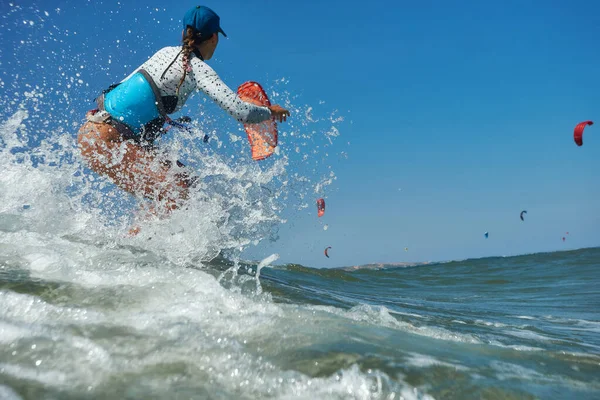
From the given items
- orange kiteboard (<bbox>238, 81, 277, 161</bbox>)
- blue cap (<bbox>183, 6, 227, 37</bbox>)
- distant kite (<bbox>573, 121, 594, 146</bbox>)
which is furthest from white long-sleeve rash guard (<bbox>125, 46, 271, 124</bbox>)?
distant kite (<bbox>573, 121, 594, 146</bbox>)

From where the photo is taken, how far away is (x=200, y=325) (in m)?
1.93

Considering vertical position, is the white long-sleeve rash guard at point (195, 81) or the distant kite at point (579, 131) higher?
the distant kite at point (579, 131)

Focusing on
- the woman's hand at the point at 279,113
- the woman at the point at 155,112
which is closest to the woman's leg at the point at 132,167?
the woman at the point at 155,112

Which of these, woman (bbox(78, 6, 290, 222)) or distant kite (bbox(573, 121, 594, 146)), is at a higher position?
distant kite (bbox(573, 121, 594, 146))

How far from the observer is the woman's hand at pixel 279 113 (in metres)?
4.08

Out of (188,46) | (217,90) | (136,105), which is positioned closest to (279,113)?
(217,90)

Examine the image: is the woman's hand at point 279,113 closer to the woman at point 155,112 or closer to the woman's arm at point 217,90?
the woman at point 155,112

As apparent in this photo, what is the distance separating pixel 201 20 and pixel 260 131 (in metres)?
1.46

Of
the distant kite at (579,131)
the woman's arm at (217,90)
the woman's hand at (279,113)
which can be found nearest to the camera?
the woman's arm at (217,90)

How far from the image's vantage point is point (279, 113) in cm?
410

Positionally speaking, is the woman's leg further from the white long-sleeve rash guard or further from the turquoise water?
the turquoise water

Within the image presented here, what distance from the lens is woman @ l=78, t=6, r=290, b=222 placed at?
3615 mm

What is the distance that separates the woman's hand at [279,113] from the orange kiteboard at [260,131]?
71 cm

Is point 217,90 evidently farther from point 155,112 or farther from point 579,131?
point 579,131
